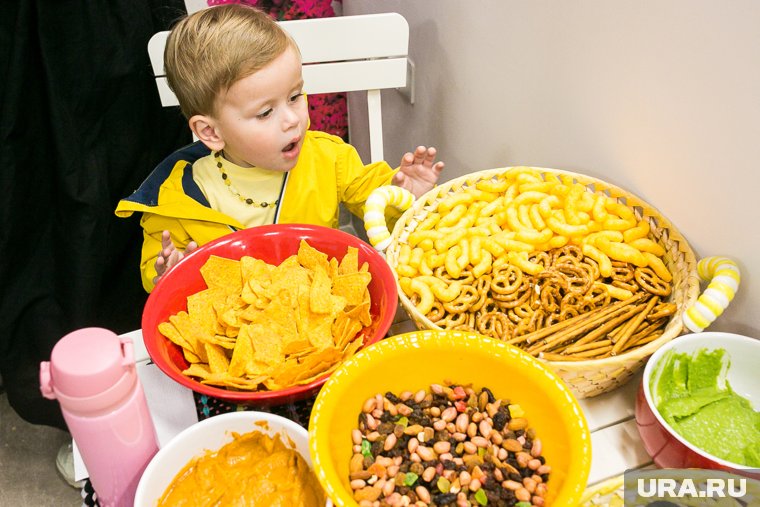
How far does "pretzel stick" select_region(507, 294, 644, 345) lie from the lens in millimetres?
875

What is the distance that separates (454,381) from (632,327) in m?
0.28

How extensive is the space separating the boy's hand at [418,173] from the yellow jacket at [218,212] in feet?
0.36

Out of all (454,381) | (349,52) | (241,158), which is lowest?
(454,381)

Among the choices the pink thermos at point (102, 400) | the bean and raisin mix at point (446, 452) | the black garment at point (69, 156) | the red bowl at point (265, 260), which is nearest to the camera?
the pink thermos at point (102, 400)

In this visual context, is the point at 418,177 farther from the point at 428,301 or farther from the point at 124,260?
the point at 124,260

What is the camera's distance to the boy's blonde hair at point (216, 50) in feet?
3.51

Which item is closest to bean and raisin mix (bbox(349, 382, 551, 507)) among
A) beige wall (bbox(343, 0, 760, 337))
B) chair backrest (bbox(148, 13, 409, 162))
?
beige wall (bbox(343, 0, 760, 337))

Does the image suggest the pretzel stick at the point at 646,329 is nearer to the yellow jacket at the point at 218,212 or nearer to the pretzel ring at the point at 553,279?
the pretzel ring at the point at 553,279

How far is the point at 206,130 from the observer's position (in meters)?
1.19

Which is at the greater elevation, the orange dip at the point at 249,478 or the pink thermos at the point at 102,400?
the pink thermos at the point at 102,400

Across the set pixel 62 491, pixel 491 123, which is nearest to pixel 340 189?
pixel 491 123

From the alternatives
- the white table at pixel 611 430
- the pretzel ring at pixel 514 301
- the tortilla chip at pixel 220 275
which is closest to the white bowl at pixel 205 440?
the white table at pixel 611 430

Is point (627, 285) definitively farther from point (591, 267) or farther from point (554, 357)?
point (554, 357)

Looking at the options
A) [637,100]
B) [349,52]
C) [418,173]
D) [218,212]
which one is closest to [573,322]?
[637,100]
